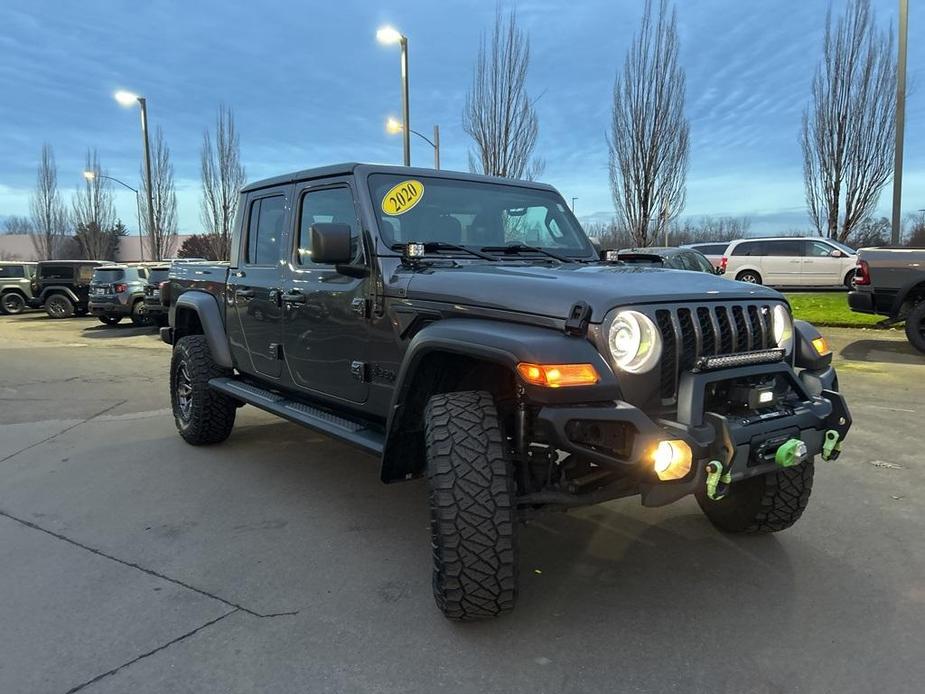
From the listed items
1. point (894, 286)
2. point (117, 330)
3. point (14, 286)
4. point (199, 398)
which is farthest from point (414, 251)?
point (14, 286)

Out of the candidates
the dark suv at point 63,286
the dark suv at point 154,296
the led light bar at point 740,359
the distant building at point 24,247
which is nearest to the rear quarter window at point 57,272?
the dark suv at point 63,286

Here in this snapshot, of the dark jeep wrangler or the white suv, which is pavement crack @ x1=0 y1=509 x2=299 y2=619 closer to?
the dark jeep wrangler

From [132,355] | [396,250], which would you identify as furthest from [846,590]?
[132,355]

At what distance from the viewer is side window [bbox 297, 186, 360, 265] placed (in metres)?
3.87

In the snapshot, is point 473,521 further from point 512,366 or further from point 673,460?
point 673,460

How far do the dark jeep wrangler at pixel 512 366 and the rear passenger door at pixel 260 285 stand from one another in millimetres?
51

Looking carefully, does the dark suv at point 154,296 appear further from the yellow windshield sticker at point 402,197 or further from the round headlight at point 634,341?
the round headlight at point 634,341

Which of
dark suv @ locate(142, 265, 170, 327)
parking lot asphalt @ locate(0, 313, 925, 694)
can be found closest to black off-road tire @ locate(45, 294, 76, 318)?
dark suv @ locate(142, 265, 170, 327)

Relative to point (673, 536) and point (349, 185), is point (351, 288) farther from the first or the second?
point (673, 536)

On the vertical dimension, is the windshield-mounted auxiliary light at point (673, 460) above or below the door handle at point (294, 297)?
below

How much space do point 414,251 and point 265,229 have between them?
1.78 metres

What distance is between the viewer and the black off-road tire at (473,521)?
2668 mm

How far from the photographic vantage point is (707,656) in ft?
8.59

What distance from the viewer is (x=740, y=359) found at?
2.86m
